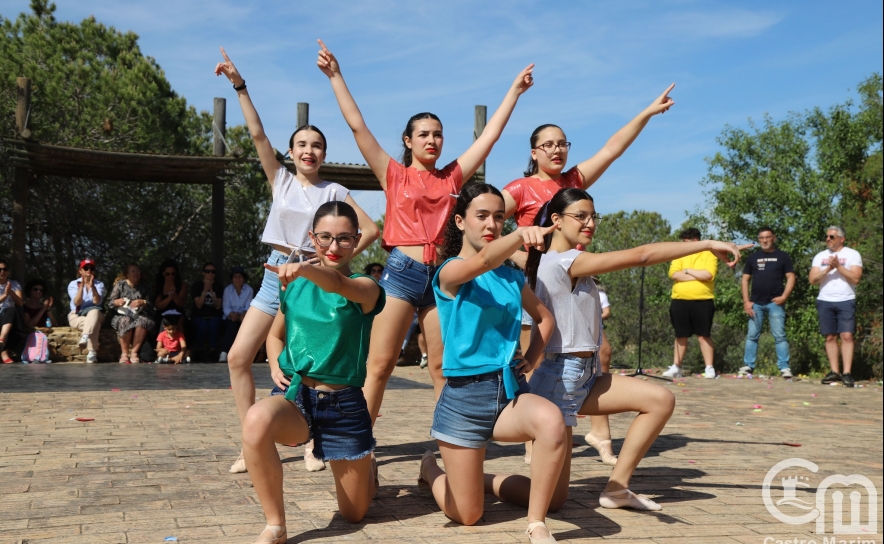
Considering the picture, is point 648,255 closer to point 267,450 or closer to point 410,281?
point 410,281

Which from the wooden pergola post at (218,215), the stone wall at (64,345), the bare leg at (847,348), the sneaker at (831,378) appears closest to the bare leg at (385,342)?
the bare leg at (847,348)

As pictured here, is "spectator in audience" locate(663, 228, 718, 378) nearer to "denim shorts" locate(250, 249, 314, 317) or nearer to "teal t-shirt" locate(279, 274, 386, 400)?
"denim shorts" locate(250, 249, 314, 317)

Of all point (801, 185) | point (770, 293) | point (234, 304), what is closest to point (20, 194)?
point (234, 304)

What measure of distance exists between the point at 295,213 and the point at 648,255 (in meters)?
2.11

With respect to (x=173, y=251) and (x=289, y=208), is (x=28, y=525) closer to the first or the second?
(x=289, y=208)

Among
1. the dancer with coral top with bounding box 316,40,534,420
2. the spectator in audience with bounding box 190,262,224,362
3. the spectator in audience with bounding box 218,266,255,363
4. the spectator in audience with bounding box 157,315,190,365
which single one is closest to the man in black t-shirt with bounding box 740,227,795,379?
the spectator in audience with bounding box 218,266,255,363

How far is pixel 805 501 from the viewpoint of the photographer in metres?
4.50

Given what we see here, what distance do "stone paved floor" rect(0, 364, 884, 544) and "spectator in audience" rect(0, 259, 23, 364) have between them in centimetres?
391

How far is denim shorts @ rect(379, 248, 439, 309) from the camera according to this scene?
4.68m

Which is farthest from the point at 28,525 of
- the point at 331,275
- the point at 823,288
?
the point at 823,288

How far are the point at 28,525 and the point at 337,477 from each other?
129 centimetres

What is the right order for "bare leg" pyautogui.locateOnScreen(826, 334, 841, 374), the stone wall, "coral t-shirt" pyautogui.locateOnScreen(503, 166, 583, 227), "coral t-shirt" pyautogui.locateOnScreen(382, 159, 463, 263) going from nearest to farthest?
"coral t-shirt" pyautogui.locateOnScreen(382, 159, 463, 263) < "coral t-shirt" pyautogui.locateOnScreen(503, 166, 583, 227) < "bare leg" pyautogui.locateOnScreen(826, 334, 841, 374) < the stone wall

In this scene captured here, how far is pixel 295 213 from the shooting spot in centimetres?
495

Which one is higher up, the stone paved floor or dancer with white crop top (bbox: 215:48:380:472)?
dancer with white crop top (bbox: 215:48:380:472)
